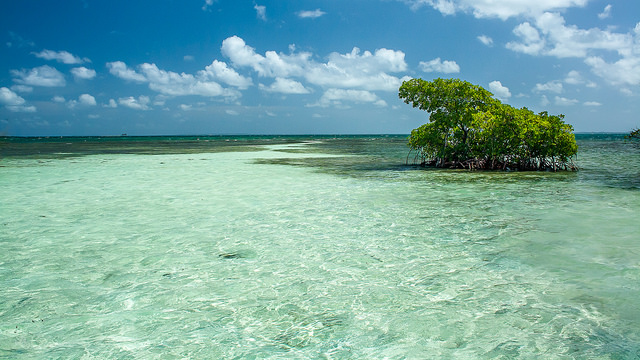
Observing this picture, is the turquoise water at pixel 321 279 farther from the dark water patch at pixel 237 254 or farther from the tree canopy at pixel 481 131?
the tree canopy at pixel 481 131

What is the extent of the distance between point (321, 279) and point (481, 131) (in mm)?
16988

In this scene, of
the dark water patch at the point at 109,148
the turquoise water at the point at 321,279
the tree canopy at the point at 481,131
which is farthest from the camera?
the dark water patch at the point at 109,148

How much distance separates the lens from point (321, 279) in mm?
5359

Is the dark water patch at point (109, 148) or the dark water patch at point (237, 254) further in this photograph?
the dark water patch at point (109, 148)

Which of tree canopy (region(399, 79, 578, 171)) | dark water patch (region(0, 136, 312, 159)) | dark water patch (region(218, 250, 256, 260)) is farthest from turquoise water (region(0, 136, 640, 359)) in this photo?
dark water patch (region(0, 136, 312, 159))

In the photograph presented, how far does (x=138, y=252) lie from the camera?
21.5ft

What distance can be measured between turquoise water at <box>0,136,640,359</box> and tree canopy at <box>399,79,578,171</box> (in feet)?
28.0

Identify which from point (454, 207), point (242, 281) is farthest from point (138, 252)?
point (454, 207)

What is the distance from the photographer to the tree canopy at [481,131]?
1886 cm

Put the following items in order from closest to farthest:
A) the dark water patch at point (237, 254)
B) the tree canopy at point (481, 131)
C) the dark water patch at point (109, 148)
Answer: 1. the dark water patch at point (237, 254)
2. the tree canopy at point (481, 131)
3. the dark water patch at point (109, 148)

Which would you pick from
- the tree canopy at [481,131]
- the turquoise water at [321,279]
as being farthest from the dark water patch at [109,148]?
the turquoise water at [321,279]

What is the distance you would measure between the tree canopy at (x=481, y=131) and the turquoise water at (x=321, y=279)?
8522mm

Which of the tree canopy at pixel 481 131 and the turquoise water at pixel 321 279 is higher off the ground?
the tree canopy at pixel 481 131

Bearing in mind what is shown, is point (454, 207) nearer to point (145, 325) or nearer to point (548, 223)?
point (548, 223)
